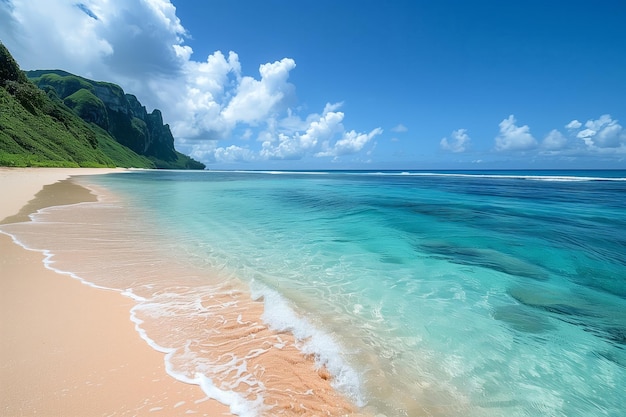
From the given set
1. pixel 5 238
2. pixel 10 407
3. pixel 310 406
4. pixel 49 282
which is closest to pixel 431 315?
pixel 310 406

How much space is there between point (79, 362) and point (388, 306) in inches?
221

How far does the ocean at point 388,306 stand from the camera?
4.20 meters

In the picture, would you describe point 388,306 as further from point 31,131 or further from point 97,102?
point 97,102

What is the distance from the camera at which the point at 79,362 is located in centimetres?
403

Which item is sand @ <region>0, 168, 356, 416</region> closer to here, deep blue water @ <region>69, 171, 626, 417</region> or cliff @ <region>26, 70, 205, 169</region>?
deep blue water @ <region>69, 171, 626, 417</region>

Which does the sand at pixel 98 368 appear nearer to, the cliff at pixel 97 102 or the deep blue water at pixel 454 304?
the deep blue water at pixel 454 304

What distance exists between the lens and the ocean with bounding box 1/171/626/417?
420cm

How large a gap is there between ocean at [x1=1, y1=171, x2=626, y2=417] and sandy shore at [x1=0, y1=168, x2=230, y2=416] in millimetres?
281

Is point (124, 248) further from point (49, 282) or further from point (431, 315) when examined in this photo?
point (431, 315)

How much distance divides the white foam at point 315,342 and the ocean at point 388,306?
27mm

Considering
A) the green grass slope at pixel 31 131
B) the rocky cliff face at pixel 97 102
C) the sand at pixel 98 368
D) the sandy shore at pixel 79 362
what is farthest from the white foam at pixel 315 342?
the rocky cliff face at pixel 97 102

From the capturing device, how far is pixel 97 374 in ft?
12.5

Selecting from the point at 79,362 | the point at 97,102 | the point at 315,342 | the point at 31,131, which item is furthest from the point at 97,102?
the point at 315,342

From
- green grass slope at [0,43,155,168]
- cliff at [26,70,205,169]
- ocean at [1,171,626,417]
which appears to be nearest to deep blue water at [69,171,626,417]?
ocean at [1,171,626,417]
